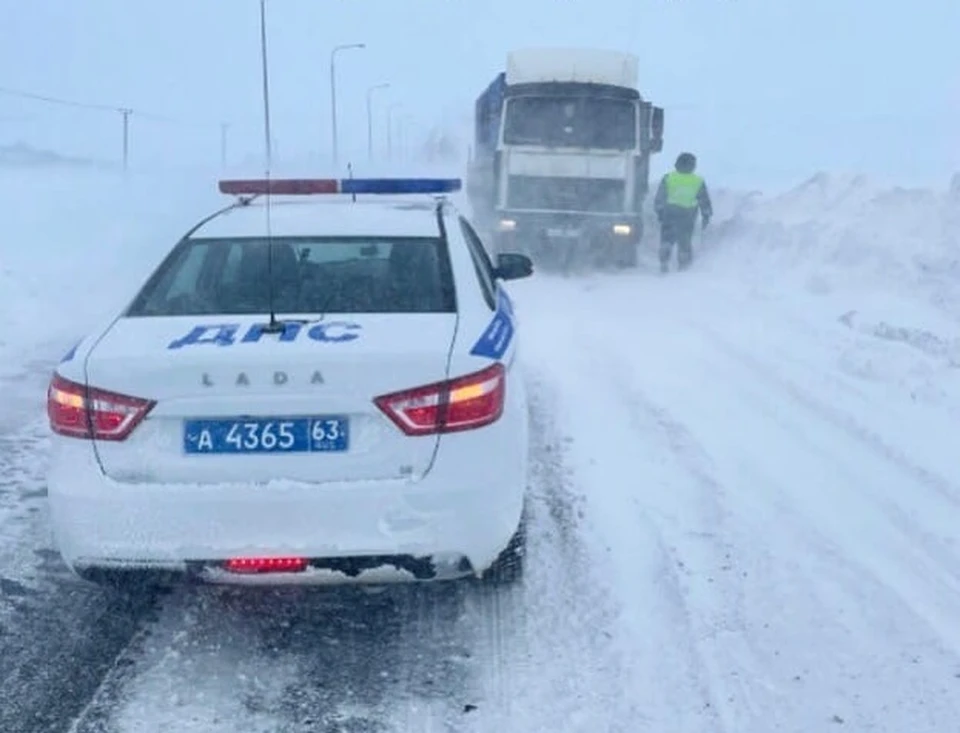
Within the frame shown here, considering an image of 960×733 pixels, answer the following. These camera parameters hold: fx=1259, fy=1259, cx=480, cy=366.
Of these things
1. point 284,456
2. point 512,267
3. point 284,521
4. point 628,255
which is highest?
point 512,267

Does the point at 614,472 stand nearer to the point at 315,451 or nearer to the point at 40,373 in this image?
the point at 315,451

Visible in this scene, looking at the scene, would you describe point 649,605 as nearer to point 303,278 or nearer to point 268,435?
point 268,435

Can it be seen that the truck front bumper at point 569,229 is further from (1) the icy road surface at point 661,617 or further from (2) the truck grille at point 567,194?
(1) the icy road surface at point 661,617

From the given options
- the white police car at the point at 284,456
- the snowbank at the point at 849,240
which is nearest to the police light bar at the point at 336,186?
the white police car at the point at 284,456

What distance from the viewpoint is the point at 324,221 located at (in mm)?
5555

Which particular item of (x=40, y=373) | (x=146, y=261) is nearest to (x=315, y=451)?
(x=40, y=373)

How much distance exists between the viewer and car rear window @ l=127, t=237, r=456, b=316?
4.91 metres

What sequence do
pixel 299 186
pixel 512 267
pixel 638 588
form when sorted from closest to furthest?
1. pixel 638 588
2. pixel 299 186
3. pixel 512 267

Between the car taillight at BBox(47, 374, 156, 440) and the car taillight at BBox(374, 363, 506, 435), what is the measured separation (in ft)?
2.63

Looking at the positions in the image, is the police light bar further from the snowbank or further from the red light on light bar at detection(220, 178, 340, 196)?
the snowbank

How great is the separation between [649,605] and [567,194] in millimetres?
14047

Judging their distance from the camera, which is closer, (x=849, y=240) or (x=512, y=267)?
(x=512, y=267)

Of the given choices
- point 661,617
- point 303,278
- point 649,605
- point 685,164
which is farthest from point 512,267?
point 685,164

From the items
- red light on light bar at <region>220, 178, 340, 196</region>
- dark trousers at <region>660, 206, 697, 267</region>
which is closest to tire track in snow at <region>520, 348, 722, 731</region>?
red light on light bar at <region>220, 178, 340, 196</region>
